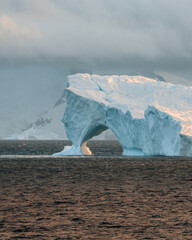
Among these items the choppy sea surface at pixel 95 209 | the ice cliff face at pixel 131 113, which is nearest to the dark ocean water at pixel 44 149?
the ice cliff face at pixel 131 113

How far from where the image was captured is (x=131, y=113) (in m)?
46.4

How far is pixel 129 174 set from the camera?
102 feet

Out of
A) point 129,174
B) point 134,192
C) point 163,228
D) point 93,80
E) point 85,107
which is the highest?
point 93,80

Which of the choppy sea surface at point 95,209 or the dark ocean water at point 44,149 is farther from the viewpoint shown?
the dark ocean water at point 44,149

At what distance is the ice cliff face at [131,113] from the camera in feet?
144

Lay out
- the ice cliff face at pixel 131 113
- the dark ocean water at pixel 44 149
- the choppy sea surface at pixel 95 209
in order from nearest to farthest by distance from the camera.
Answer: the choppy sea surface at pixel 95 209
the ice cliff face at pixel 131 113
the dark ocean water at pixel 44 149

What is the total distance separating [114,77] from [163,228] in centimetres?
4261

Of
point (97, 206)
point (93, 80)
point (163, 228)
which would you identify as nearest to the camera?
point (163, 228)

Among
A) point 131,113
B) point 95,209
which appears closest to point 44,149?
point 131,113

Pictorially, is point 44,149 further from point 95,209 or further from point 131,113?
point 95,209

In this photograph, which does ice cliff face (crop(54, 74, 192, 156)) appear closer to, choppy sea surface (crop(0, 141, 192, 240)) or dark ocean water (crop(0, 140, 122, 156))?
dark ocean water (crop(0, 140, 122, 156))

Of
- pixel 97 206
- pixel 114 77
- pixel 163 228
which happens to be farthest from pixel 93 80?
pixel 163 228

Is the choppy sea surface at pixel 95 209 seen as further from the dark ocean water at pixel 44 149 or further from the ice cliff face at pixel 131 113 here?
the dark ocean water at pixel 44 149

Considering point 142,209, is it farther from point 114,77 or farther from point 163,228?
point 114,77
